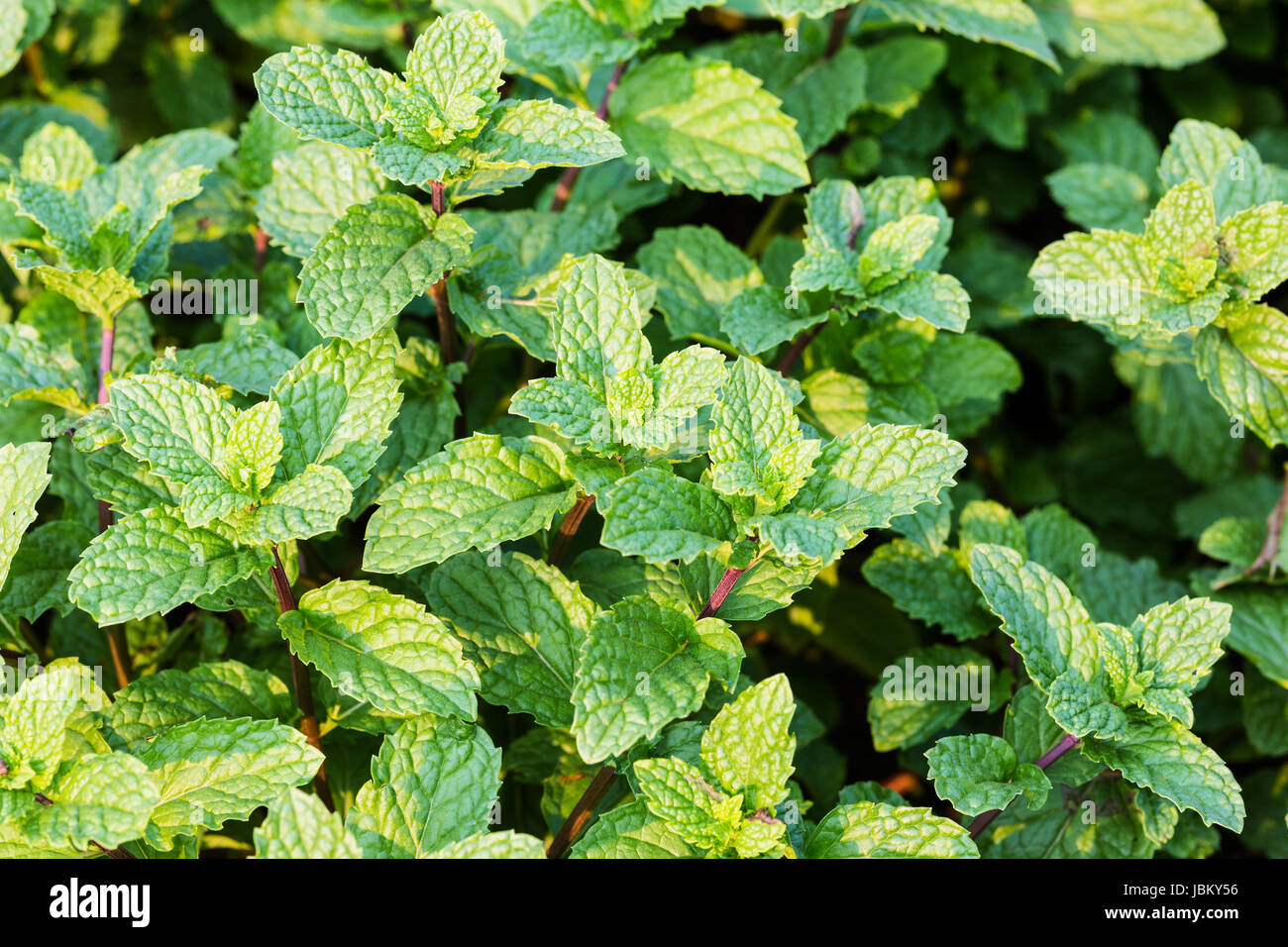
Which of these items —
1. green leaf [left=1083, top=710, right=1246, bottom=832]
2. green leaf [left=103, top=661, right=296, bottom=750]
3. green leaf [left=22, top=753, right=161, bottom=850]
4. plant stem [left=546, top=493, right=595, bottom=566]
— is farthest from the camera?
plant stem [left=546, top=493, right=595, bottom=566]

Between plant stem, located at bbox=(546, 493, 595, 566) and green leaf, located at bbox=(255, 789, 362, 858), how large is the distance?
61 cm

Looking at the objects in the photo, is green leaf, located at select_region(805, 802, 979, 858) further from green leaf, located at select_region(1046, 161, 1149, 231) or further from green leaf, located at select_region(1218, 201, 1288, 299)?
green leaf, located at select_region(1046, 161, 1149, 231)

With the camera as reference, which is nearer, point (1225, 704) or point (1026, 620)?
point (1026, 620)

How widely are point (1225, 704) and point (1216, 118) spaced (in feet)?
6.45

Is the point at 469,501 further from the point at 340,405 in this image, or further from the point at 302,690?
the point at 302,690

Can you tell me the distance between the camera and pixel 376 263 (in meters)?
1.77

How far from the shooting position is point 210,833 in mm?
1986

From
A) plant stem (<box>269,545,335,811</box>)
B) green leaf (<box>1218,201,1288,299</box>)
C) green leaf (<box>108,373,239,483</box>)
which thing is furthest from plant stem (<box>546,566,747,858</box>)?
green leaf (<box>1218,201,1288,299</box>)

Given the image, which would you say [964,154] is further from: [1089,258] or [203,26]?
[203,26]

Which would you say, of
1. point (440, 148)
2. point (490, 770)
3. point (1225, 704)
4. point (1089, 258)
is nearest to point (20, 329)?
point (440, 148)

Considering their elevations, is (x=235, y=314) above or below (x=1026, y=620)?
above

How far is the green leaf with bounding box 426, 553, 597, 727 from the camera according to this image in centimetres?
180

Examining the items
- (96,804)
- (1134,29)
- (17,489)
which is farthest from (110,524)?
(1134,29)

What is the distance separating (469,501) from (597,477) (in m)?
0.20
